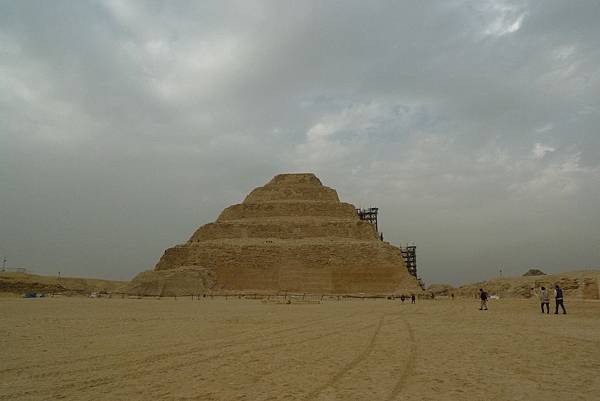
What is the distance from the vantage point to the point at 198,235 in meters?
53.4

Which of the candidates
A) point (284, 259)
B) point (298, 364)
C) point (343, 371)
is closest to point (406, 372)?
point (343, 371)

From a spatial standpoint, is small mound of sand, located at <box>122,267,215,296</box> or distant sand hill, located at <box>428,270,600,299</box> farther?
small mound of sand, located at <box>122,267,215,296</box>

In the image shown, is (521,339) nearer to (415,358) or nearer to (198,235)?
(415,358)

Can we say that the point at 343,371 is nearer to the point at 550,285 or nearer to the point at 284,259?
the point at 550,285

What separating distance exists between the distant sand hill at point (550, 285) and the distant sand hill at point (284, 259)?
297 inches

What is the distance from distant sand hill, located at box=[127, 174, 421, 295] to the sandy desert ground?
105 ft

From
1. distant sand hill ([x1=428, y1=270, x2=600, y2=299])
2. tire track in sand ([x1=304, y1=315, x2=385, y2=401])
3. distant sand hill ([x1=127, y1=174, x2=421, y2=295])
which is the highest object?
distant sand hill ([x1=127, y1=174, x2=421, y2=295])

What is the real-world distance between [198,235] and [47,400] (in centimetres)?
4898

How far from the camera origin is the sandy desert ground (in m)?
5.62

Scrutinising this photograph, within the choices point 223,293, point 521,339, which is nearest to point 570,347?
point 521,339

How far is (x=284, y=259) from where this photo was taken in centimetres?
4697

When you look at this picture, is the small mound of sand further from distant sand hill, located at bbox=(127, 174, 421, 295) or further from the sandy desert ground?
the sandy desert ground

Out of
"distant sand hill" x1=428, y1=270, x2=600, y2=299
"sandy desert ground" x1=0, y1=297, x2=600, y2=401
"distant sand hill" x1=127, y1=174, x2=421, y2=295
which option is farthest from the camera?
"distant sand hill" x1=127, y1=174, x2=421, y2=295

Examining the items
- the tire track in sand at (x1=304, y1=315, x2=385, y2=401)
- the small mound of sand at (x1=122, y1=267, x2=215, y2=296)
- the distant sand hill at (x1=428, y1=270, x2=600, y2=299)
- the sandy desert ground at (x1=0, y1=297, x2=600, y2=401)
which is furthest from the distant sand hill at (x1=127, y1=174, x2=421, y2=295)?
the tire track in sand at (x1=304, y1=315, x2=385, y2=401)
